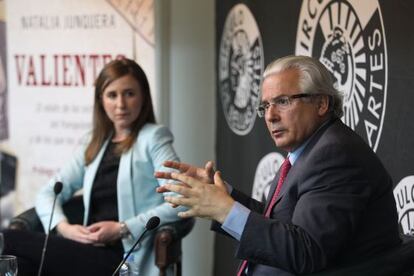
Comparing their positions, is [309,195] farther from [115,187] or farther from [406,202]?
[115,187]

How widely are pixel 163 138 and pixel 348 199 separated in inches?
55.3

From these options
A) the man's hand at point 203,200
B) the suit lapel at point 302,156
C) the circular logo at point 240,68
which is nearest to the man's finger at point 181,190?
the man's hand at point 203,200

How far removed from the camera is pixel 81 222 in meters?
3.48

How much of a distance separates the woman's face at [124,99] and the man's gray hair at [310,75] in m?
A: 1.21

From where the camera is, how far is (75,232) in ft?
10.5

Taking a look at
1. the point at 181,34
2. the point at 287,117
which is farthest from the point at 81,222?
the point at 287,117

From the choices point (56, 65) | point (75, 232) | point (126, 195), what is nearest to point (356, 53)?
point (126, 195)

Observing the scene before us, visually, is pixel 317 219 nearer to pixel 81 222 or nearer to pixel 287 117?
pixel 287 117

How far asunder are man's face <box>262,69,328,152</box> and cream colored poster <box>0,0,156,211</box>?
197 centimetres

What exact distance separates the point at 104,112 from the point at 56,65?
3.61 feet

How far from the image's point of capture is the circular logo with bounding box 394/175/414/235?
2.42 m

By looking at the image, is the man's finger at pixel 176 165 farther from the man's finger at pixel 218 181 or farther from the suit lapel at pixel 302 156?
the suit lapel at pixel 302 156

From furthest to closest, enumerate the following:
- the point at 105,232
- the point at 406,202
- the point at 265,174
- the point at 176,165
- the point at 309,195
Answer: the point at 265,174 < the point at 105,232 < the point at 406,202 < the point at 176,165 < the point at 309,195

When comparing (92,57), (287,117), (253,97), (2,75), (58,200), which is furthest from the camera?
(2,75)
